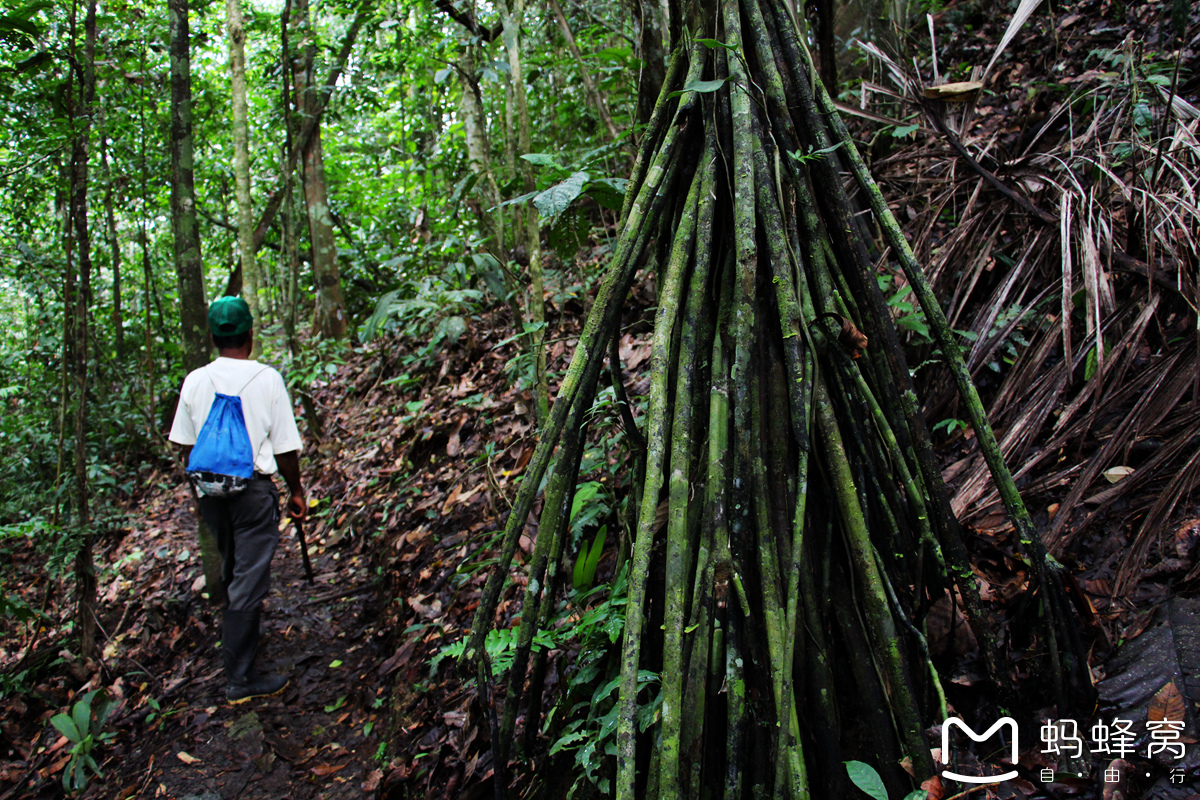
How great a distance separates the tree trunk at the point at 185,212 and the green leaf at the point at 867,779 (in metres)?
3.63

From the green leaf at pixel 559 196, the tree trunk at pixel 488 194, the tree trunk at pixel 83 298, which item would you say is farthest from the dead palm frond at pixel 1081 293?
the tree trunk at pixel 83 298

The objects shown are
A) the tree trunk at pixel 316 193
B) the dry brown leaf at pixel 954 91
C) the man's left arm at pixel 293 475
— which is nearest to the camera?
the dry brown leaf at pixel 954 91

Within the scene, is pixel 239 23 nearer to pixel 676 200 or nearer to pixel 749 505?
pixel 676 200

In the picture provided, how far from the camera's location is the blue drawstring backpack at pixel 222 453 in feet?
10.6

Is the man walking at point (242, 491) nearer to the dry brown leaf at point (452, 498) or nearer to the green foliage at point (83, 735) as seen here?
the green foliage at point (83, 735)

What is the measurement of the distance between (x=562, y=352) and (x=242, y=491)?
215 cm

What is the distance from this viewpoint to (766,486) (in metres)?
1.61

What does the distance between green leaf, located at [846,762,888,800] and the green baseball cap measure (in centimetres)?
321

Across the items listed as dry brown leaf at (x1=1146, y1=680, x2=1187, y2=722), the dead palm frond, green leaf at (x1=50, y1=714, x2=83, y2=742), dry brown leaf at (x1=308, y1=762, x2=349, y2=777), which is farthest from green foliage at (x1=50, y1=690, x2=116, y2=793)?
dry brown leaf at (x1=1146, y1=680, x2=1187, y2=722)

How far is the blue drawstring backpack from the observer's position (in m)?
3.23

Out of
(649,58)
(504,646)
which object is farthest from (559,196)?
(504,646)

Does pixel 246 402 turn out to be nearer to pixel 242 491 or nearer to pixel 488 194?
pixel 242 491

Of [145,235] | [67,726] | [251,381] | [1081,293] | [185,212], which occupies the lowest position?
[67,726]

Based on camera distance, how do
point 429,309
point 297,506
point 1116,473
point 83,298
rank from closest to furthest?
point 1116,473
point 297,506
point 83,298
point 429,309
